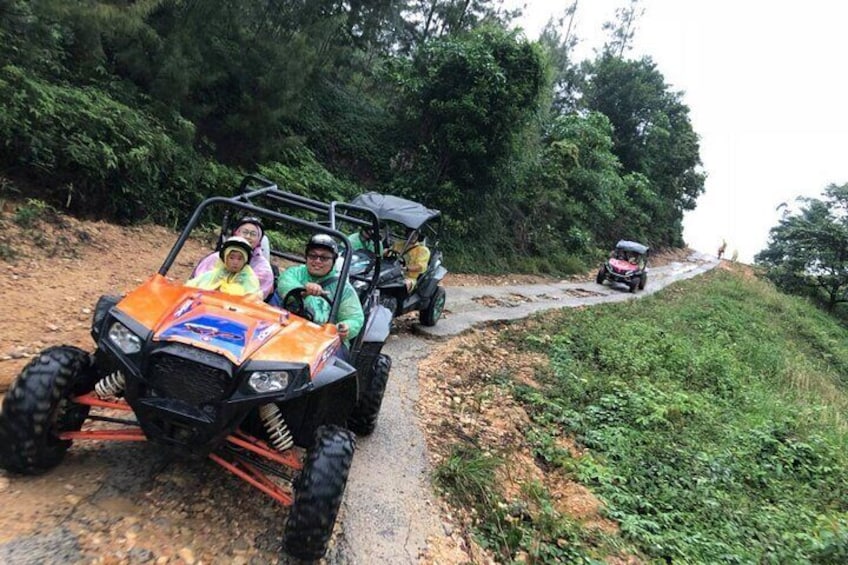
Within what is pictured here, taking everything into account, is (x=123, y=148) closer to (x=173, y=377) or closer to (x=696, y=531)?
(x=173, y=377)

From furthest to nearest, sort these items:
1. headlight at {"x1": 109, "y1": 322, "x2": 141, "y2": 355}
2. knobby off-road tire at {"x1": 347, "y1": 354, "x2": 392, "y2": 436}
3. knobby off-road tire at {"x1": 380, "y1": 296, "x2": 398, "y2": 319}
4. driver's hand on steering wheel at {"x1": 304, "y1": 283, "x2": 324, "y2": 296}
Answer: knobby off-road tire at {"x1": 380, "y1": 296, "x2": 398, "y2": 319}, knobby off-road tire at {"x1": 347, "y1": 354, "x2": 392, "y2": 436}, driver's hand on steering wheel at {"x1": 304, "y1": 283, "x2": 324, "y2": 296}, headlight at {"x1": 109, "y1": 322, "x2": 141, "y2": 355}

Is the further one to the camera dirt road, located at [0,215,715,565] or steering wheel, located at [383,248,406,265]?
steering wheel, located at [383,248,406,265]

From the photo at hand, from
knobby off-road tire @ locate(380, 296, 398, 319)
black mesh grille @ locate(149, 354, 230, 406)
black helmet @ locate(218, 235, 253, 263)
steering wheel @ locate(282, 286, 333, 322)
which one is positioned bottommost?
knobby off-road tire @ locate(380, 296, 398, 319)

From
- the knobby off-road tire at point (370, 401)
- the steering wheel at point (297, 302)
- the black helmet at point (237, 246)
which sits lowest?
the knobby off-road tire at point (370, 401)

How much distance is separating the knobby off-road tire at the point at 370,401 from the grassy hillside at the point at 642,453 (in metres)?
0.71

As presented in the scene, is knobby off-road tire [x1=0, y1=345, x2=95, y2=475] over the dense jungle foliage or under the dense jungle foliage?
under

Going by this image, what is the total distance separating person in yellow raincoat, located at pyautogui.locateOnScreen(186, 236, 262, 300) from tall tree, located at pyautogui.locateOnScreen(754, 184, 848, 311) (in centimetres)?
2762

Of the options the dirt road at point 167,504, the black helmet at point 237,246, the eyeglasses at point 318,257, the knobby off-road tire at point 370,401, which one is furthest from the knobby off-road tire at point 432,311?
the black helmet at point 237,246

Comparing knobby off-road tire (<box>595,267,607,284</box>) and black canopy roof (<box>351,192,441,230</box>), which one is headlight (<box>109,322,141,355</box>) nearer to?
black canopy roof (<box>351,192,441,230</box>)

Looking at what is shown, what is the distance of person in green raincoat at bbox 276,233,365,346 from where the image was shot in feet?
12.7

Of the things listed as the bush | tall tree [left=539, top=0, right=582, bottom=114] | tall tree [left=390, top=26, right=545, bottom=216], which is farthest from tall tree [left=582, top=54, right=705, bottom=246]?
the bush

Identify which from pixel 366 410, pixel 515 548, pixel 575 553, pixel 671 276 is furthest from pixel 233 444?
pixel 671 276

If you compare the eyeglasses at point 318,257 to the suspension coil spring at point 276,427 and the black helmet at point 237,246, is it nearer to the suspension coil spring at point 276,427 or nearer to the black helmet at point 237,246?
the black helmet at point 237,246

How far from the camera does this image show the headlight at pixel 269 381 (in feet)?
9.00
